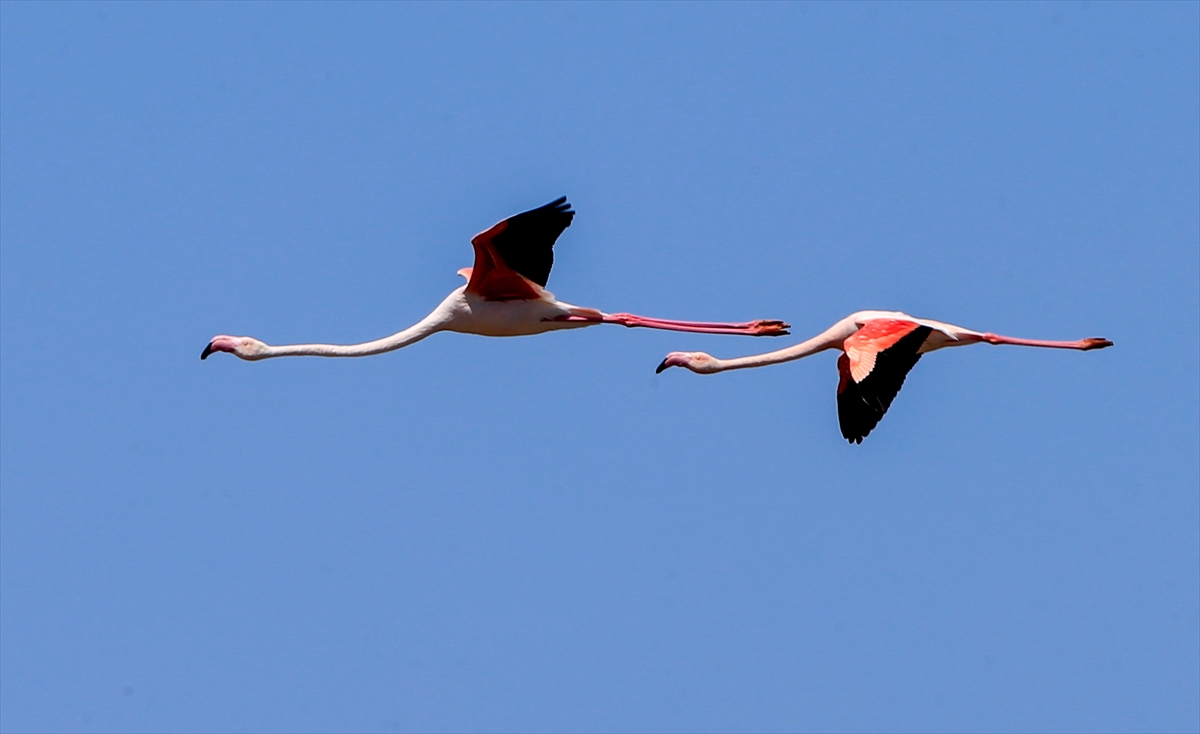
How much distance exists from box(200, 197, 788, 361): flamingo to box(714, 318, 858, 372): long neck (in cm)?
Result: 91

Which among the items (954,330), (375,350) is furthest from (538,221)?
(954,330)

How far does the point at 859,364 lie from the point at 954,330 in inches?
73.5

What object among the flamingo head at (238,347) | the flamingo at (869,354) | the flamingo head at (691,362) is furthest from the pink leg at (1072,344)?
the flamingo head at (238,347)

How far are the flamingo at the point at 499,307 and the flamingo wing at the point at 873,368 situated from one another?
214cm

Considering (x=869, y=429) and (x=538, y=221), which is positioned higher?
(x=538, y=221)

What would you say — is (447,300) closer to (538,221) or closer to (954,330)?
(538,221)

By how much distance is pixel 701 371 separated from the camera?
27.9 meters

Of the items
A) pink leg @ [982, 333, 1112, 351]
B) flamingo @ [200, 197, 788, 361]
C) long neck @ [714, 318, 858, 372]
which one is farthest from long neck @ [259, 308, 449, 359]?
pink leg @ [982, 333, 1112, 351]

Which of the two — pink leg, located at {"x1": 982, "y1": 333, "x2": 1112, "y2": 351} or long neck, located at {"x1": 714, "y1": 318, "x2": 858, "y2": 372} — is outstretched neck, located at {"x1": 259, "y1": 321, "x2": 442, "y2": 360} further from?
pink leg, located at {"x1": 982, "y1": 333, "x2": 1112, "y2": 351}

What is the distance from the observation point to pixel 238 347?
27469mm

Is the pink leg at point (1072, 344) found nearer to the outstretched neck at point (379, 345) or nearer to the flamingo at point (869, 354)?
the flamingo at point (869, 354)

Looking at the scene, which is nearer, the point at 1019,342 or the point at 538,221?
the point at 538,221

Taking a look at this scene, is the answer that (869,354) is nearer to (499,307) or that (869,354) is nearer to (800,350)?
(800,350)

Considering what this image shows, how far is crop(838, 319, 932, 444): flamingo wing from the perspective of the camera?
26.6m
